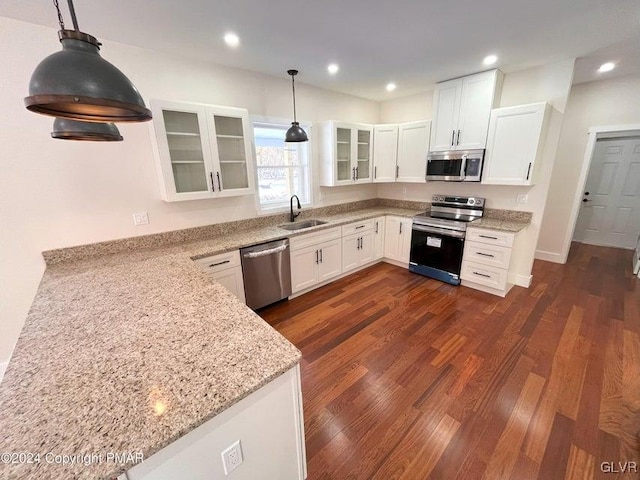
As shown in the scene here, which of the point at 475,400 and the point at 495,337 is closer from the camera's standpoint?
the point at 475,400

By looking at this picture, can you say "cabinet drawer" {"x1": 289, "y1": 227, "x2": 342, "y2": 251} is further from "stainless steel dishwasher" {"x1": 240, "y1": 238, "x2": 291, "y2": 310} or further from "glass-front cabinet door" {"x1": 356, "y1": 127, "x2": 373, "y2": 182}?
"glass-front cabinet door" {"x1": 356, "y1": 127, "x2": 373, "y2": 182}

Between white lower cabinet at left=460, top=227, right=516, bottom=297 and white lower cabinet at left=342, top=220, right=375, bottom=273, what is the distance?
1.31 m

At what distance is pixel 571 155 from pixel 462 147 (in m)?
2.04

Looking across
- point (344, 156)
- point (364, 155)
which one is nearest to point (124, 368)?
point (344, 156)

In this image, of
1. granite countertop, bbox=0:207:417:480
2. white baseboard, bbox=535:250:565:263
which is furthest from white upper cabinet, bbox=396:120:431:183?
granite countertop, bbox=0:207:417:480

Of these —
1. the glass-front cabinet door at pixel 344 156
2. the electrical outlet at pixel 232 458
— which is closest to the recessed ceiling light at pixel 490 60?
the glass-front cabinet door at pixel 344 156

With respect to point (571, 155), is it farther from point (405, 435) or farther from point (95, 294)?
point (95, 294)


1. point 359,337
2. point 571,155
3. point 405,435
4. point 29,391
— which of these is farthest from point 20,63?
point 571,155

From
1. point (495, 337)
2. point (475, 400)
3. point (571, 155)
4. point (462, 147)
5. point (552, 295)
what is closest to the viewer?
point (475, 400)

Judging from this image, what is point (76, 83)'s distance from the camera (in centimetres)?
81

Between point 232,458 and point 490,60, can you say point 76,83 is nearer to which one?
point 232,458

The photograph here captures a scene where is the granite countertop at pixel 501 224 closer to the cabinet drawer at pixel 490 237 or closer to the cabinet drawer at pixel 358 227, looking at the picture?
the cabinet drawer at pixel 490 237

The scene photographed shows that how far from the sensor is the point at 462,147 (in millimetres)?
3441

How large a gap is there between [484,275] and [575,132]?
278cm
